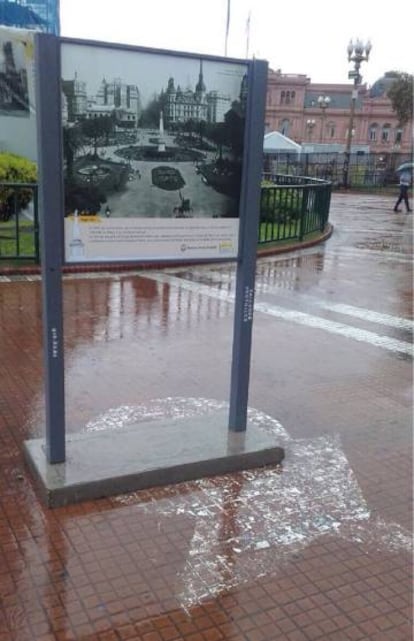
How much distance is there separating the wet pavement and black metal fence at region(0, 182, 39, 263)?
2020 mm

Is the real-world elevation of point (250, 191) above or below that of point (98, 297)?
above

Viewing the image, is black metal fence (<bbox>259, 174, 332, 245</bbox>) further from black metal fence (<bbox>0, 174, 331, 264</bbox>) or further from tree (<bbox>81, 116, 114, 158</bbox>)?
tree (<bbox>81, 116, 114, 158</bbox>)

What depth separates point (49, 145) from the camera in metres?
3.29

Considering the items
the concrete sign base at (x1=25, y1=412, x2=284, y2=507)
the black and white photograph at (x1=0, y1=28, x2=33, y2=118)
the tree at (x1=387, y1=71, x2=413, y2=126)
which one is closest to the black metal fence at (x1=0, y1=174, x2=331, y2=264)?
the black and white photograph at (x1=0, y1=28, x2=33, y2=118)

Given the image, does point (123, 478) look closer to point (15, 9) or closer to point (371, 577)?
point (371, 577)

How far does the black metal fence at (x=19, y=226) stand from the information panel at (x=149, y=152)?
6263 millimetres

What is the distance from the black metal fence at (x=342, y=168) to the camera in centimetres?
3641

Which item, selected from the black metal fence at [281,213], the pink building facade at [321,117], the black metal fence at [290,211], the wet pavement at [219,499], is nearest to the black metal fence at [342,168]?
the black metal fence at [281,213]

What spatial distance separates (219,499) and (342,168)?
3646cm

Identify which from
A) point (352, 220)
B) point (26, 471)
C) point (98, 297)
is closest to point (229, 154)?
point (26, 471)

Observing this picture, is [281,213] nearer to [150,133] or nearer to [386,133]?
[150,133]

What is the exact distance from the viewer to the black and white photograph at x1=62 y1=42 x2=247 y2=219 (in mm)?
3322

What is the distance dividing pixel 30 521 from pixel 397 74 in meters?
57.3

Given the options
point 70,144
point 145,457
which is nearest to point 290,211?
point 145,457
